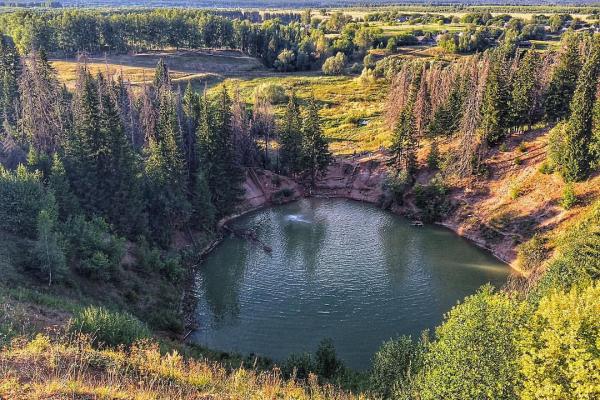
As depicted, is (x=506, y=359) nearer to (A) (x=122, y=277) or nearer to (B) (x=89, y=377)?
(B) (x=89, y=377)

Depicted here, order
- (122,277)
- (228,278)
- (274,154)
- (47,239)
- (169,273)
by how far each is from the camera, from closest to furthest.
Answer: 1. (47,239)
2. (122,277)
3. (169,273)
4. (228,278)
5. (274,154)

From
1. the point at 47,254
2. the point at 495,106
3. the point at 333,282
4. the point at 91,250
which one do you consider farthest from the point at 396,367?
the point at 495,106

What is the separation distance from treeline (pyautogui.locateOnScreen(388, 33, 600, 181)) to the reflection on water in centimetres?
1349

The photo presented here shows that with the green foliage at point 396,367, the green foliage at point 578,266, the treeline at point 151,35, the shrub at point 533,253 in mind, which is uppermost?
the treeline at point 151,35

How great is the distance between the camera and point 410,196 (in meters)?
70.8

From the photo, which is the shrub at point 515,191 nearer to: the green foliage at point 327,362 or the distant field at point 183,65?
the green foliage at point 327,362

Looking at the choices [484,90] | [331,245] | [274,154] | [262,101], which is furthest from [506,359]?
[262,101]

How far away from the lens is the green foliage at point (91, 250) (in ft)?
126

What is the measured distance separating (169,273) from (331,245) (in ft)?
67.7

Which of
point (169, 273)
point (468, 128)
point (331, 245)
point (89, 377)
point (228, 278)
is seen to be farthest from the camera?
point (468, 128)

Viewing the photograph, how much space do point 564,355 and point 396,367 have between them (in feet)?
29.7

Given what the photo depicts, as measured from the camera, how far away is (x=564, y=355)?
17234mm

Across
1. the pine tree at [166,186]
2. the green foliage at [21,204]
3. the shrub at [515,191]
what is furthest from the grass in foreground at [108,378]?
the shrub at [515,191]

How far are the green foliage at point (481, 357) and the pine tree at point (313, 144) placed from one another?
5612 centimetres
